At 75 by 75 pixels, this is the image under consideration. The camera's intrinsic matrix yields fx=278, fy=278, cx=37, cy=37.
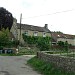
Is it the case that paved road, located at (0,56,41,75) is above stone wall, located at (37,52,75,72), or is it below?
below

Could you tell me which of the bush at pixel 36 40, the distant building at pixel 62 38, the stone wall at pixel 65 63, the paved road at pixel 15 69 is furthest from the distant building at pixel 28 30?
the stone wall at pixel 65 63

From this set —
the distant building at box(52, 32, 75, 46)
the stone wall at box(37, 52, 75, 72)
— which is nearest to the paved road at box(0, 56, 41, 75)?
the stone wall at box(37, 52, 75, 72)

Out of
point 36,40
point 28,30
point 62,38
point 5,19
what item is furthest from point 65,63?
point 62,38

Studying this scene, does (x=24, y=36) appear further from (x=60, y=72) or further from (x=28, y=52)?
(x=60, y=72)

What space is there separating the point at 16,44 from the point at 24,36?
624 centimetres

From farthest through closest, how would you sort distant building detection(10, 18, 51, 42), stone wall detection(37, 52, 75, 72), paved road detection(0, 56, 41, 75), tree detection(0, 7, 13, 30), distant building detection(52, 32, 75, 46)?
1. distant building detection(52, 32, 75, 46)
2. tree detection(0, 7, 13, 30)
3. distant building detection(10, 18, 51, 42)
4. paved road detection(0, 56, 41, 75)
5. stone wall detection(37, 52, 75, 72)

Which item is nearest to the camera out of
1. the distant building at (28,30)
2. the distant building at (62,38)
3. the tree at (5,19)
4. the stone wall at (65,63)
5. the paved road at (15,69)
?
the stone wall at (65,63)

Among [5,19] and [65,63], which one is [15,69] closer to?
[65,63]

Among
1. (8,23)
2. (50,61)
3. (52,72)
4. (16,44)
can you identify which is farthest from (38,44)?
(52,72)

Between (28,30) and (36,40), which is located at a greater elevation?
(28,30)

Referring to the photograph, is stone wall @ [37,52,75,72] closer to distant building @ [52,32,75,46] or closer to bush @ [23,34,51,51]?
bush @ [23,34,51,51]

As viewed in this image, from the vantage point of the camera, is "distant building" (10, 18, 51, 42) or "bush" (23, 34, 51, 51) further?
"distant building" (10, 18, 51, 42)

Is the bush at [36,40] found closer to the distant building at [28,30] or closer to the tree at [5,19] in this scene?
the distant building at [28,30]

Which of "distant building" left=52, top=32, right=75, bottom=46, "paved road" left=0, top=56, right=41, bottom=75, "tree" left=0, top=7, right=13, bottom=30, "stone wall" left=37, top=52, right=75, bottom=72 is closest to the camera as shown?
"stone wall" left=37, top=52, right=75, bottom=72
